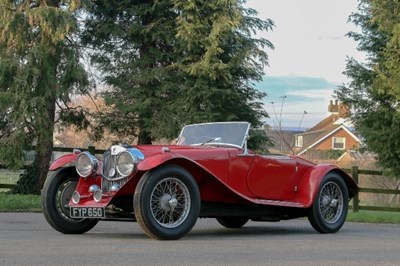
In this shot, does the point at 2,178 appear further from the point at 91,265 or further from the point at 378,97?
the point at 91,265

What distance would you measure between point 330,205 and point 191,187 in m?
2.90

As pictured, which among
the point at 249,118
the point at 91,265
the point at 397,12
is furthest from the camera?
the point at 249,118

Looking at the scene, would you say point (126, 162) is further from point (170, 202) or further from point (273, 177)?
point (273, 177)

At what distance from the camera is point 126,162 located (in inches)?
326

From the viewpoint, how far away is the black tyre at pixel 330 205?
32.7 feet

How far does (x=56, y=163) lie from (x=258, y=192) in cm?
282

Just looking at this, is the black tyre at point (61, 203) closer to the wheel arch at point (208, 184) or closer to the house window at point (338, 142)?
the wheel arch at point (208, 184)

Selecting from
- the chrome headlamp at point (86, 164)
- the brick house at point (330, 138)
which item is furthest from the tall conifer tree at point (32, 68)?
the brick house at point (330, 138)

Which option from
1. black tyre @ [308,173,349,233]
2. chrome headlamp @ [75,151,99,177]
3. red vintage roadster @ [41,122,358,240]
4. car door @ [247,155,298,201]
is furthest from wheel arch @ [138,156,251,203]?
black tyre @ [308,173,349,233]

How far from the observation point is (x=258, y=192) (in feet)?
31.0

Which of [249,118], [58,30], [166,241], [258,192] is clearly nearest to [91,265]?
[166,241]

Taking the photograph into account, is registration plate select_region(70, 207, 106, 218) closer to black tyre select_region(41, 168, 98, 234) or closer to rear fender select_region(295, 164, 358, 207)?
black tyre select_region(41, 168, 98, 234)

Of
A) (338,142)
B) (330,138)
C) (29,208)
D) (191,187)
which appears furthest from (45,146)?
(330,138)

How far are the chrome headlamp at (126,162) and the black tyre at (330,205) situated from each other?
122 inches
